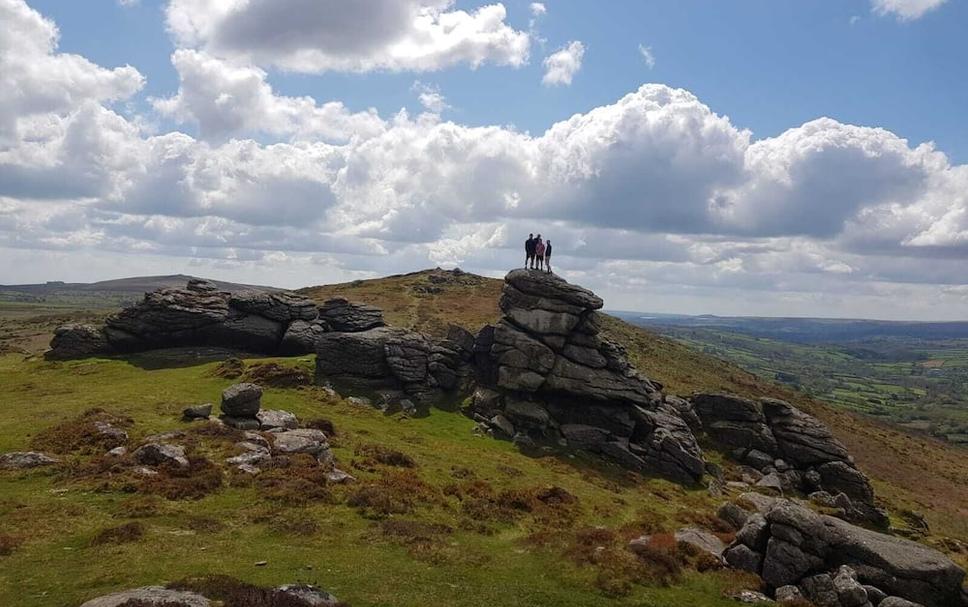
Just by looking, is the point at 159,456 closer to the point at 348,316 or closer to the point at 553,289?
the point at 348,316

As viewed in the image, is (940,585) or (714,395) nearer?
(940,585)

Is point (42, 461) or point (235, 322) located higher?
point (235, 322)

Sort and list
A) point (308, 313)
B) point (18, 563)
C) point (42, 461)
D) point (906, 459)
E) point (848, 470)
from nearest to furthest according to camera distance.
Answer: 1. point (18, 563)
2. point (42, 461)
3. point (848, 470)
4. point (308, 313)
5. point (906, 459)

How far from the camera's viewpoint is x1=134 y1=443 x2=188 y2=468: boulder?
36.2 metres

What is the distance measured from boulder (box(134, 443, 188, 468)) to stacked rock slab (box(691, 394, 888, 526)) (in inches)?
2110

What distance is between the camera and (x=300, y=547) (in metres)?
28.7

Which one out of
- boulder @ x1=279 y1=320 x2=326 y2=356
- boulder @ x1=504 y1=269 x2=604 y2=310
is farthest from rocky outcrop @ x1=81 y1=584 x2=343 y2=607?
boulder @ x1=279 y1=320 x2=326 y2=356

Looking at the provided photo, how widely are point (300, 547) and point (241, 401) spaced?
2058 centimetres

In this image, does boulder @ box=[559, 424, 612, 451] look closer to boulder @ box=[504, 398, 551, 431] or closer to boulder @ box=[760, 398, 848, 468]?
boulder @ box=[504, 398, 551, 431]

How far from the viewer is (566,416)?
61.8m

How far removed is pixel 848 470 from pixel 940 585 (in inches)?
1432

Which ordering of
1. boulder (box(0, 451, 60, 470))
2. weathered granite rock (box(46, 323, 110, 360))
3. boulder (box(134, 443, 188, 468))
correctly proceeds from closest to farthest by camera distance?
boulder (box(0, 451, 60, 470)) < boulder (box(134, 443, 188, 468)) < weathered granite rock (box(46, 323, 110, 360))

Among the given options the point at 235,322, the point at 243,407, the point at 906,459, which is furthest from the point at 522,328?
the point at 906,459

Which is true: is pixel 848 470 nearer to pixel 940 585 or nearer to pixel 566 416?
pixel 566 416
